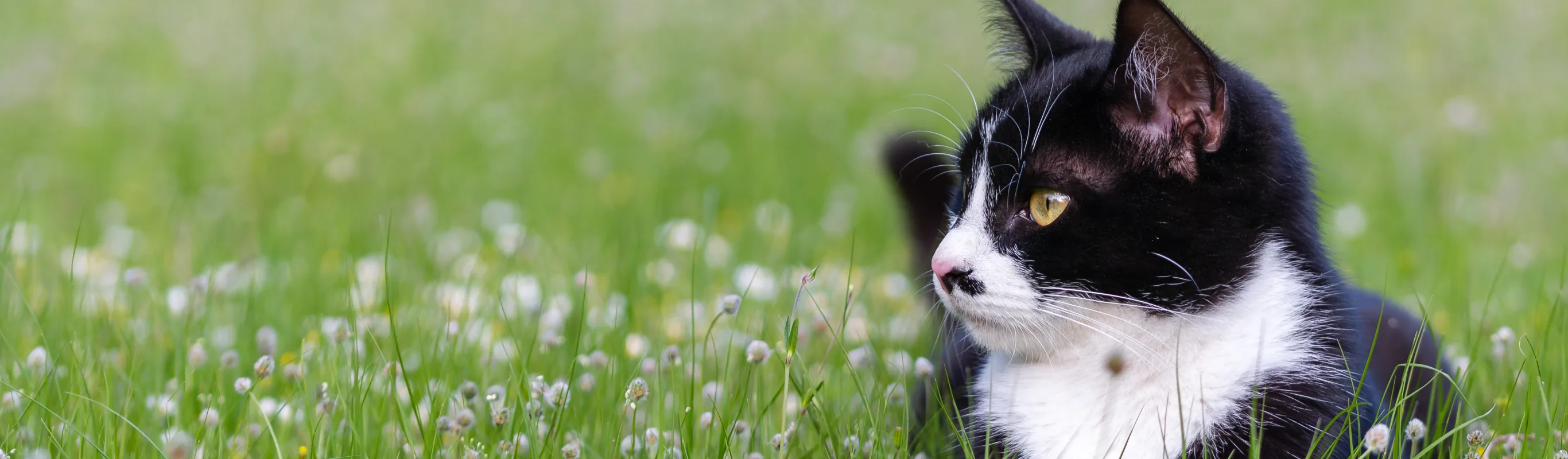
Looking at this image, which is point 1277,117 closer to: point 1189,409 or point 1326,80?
point 1189,409

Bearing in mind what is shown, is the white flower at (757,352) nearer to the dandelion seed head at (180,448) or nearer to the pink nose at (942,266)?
the pink nose at (942,266)

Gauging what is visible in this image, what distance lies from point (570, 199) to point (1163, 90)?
3.50 m

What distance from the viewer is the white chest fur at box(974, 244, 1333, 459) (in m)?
1.79

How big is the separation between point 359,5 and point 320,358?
695cm

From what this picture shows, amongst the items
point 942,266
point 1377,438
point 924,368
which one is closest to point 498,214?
point 924,368

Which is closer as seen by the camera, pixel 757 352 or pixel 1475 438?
pixel 1475 438

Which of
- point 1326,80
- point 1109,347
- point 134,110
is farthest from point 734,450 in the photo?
→ point 1326,80

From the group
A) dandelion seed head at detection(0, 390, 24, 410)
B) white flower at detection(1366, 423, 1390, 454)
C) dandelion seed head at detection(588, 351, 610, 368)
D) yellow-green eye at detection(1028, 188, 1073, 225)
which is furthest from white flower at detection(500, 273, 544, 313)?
white flower at detection(1366, 423, 1390, 454)

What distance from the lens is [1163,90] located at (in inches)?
72.0

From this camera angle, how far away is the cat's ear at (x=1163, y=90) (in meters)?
1.76

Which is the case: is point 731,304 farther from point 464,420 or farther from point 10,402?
point 10,402

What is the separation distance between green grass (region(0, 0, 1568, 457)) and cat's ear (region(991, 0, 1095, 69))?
0.69 meters

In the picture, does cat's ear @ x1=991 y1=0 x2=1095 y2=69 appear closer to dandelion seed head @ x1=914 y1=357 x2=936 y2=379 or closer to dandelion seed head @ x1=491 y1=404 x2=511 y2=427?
dandelion seed head @ x1=914 y1=357 x2=936 y2=379

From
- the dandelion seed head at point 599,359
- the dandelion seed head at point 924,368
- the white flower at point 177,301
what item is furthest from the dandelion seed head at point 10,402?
the dandelion seed head at point 924,368
